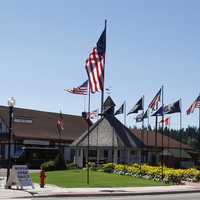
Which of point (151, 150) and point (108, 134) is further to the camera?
point (151, 150)

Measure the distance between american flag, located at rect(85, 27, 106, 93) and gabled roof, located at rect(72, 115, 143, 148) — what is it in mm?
23835

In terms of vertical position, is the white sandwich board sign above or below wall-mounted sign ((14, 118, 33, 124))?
below

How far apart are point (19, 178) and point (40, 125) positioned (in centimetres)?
4579

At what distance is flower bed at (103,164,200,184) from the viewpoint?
131 feet

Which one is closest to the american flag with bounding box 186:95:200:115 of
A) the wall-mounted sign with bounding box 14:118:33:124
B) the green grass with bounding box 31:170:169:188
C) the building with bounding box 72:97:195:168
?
the green grass with bounding box 31:170:169:188

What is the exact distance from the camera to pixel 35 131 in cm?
7125

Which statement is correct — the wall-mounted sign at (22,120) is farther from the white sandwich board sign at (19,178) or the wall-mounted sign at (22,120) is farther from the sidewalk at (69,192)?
the white sandwich board sign at (19,178)

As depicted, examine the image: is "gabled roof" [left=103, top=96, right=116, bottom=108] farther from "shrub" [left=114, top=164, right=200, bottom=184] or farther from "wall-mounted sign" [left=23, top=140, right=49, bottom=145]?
"shrub" [left=114, top=164, right=200, bottom=184]

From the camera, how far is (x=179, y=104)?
4616 cm

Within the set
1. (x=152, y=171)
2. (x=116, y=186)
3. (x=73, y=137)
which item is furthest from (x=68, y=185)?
(x=73, y=137)

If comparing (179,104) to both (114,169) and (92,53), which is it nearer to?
(114,169)

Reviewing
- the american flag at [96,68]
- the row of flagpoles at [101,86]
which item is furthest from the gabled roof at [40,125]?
the american flag at [96,68]

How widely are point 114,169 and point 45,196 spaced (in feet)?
67.7

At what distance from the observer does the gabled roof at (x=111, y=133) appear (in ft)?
189
